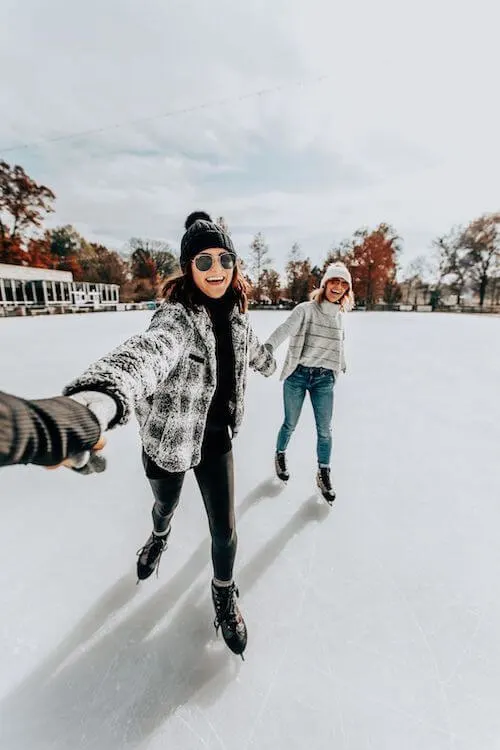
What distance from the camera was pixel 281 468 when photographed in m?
2.59

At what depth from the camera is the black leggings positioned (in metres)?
1.34

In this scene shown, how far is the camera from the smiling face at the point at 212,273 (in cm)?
125

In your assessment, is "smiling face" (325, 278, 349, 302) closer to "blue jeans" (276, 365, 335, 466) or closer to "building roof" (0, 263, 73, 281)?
"blue jeans" (276, 365, 335, 466)

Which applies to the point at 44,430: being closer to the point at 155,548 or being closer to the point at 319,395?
the point at 155,548

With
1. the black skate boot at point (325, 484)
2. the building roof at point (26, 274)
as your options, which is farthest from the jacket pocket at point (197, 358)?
the building roof at point (26, 274)

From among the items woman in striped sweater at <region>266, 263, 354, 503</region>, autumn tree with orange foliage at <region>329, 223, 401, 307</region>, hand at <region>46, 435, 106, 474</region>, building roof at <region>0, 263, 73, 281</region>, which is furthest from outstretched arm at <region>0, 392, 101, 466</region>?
autumn tree with orange foliage at <region>329, 223, 401, 307</region>

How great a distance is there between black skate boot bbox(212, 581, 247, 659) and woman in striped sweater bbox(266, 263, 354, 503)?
3.52ft

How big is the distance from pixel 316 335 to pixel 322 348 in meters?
0.10

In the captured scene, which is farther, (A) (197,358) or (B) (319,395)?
(B) (319,395)

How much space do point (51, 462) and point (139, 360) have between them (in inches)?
13.9

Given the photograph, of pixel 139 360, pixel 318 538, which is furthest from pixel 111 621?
pixel 139 360

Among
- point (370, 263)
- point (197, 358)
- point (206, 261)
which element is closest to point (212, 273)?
point (206, 261)

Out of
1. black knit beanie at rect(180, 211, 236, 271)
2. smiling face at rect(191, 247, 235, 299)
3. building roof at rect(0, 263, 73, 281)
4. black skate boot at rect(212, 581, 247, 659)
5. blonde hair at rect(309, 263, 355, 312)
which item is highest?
building roof at rect(0, 263, 73, 281)

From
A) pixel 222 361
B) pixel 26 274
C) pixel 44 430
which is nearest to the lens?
pixel 44 430
